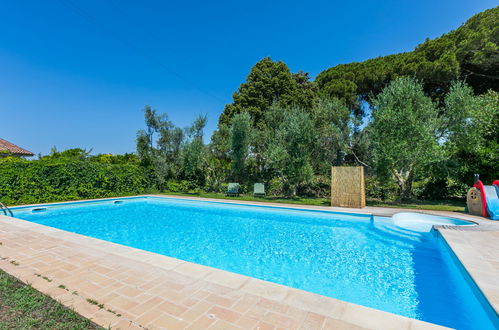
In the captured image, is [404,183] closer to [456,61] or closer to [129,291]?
[456,61]

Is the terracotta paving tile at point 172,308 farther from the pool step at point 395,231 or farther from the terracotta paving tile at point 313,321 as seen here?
the pool step at point 395,231

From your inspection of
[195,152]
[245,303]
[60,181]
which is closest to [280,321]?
[245,303]

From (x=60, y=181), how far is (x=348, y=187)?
1287 centimetres

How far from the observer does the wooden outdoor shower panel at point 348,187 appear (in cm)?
980

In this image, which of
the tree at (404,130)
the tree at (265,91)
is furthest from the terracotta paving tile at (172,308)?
the tree at (265,91)

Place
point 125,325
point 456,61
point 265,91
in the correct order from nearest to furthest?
point 125,325 → point 456,61 → point 265,91

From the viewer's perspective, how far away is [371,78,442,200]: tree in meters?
9.42

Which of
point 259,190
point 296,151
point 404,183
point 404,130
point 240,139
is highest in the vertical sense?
point 240,139

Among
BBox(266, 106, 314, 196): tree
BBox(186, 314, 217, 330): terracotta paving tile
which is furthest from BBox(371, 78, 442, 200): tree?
BBox(186, 314, 217, 330): terracotta paving tile

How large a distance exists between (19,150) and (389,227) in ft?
98.9

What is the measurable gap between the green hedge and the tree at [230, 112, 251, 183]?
6267 millimetres

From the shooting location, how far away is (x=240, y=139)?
45.6 feet

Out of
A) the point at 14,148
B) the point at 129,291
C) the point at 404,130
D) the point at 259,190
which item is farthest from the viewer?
the point at 14,148

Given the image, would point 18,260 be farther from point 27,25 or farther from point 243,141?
point 27,25
